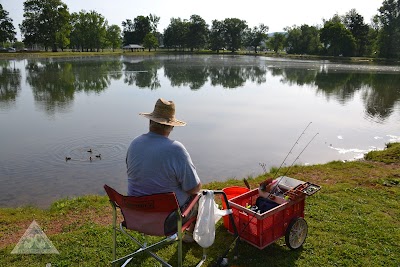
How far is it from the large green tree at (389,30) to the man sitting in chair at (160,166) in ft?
257

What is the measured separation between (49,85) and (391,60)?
6798 cm

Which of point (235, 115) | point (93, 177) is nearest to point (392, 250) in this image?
point (93, 177)

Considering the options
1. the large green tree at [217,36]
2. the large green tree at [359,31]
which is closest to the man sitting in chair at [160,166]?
the large green tree at [359,31]

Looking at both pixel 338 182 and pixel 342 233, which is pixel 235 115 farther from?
pixel 342 233

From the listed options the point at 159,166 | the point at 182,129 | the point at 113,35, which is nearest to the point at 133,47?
the point at 113,35

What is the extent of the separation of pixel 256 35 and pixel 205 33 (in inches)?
673

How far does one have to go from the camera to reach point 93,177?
7684 mm

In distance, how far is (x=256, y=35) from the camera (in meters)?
107

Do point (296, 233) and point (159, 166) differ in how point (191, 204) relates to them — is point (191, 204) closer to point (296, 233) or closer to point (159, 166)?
point (159, 166)

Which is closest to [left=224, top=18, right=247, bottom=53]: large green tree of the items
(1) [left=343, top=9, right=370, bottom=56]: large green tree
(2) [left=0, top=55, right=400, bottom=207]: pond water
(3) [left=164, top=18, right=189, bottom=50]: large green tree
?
(3) [left=164, top=18, right=189, bottom=50]: large green tree

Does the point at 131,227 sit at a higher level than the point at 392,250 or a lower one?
higher

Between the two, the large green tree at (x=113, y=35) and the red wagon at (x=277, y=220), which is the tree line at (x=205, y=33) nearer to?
the large green tree at (x=113, y=35)

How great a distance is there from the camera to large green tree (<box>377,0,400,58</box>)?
68000mm

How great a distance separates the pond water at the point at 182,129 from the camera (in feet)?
26.0
